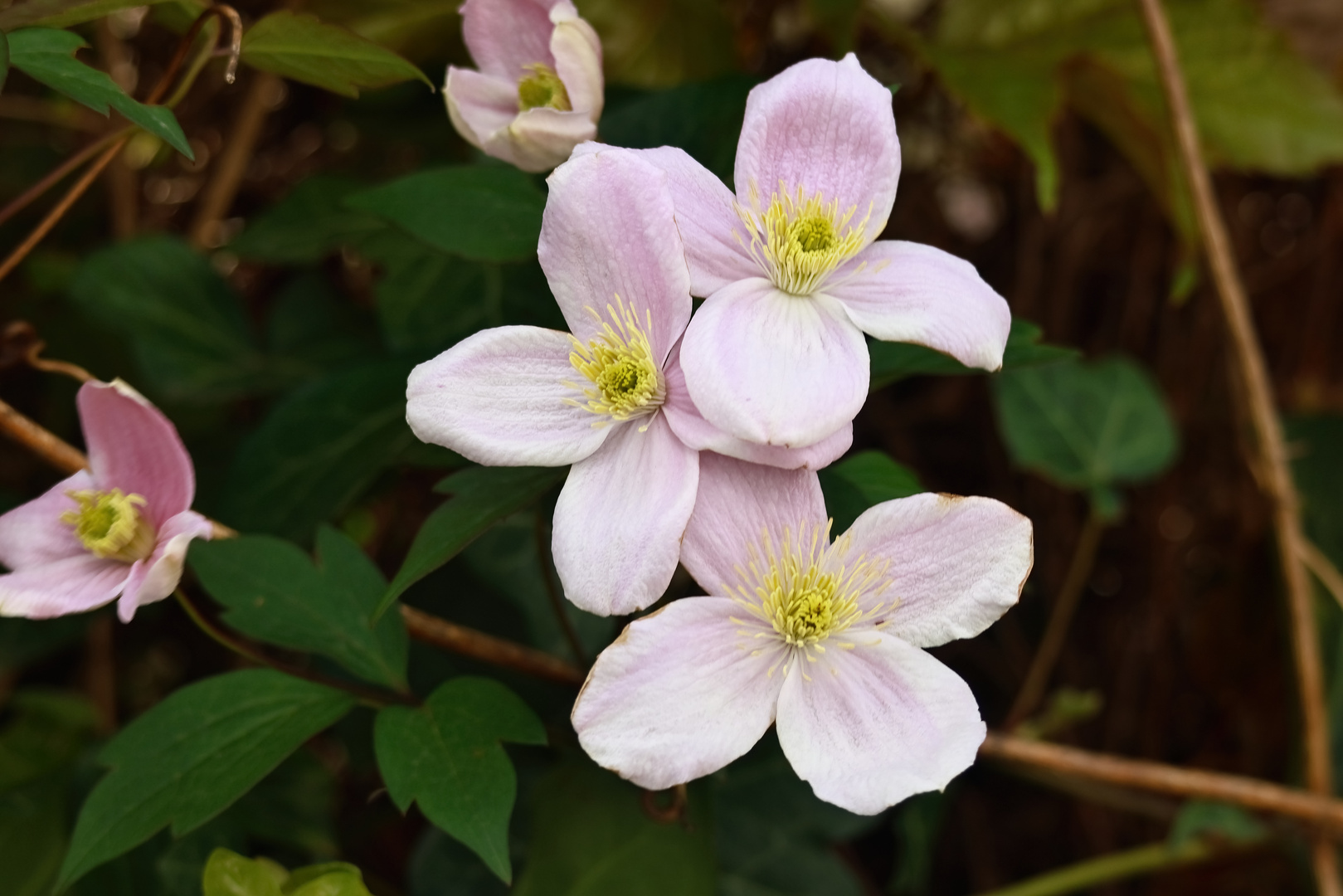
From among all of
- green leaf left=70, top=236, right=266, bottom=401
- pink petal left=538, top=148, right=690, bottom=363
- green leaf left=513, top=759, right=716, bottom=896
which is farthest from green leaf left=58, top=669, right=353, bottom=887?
green leaf left=70, top=236, right=266, bottom=401

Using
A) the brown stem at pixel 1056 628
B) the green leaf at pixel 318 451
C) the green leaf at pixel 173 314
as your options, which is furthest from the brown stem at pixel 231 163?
the brown stem at pixel 1056 628

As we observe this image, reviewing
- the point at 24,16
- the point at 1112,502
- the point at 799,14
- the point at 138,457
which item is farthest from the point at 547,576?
the point at 799,14

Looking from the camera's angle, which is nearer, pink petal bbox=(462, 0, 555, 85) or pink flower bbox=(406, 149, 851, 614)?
pink flower bbox=(406, 149, 851, 614)

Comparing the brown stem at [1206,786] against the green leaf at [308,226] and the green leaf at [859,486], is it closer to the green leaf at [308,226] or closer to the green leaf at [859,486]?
the green leaf at [859,486]

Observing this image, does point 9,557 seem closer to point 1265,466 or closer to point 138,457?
point 138,457

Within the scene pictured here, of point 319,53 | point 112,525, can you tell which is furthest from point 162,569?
point 319,53

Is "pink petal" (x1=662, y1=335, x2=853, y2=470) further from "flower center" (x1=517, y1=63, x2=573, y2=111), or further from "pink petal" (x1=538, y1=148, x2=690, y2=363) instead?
"flower center" (x1=517, y1=63, x2=573, y2=111)
